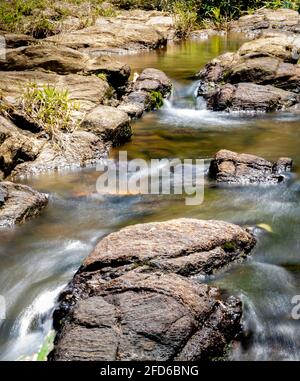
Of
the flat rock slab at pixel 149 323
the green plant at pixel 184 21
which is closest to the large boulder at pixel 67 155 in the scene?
the flat rock slab at pixel 149 323

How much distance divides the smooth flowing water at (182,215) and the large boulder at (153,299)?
25 centimetres

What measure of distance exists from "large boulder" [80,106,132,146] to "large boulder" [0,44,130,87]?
2730 mm

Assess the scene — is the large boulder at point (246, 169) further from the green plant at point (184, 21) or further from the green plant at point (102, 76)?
the green plant at point (184, 21)

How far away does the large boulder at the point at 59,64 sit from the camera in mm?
11844

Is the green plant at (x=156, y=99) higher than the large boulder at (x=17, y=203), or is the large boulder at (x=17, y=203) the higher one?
the green plant at (x=156, y=99)

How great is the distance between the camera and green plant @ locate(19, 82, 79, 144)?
29.5ft

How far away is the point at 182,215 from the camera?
249 inches

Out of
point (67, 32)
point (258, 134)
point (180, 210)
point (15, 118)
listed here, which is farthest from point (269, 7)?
point (180, 210)

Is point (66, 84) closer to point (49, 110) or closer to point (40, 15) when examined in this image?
point (49, 110)

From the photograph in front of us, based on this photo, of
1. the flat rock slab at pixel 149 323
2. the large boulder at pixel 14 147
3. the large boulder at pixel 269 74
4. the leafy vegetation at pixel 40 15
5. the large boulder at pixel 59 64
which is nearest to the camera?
the flat rock slab at pixel 149 323

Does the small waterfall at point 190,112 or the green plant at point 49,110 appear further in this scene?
the small waterfall at point 190,112

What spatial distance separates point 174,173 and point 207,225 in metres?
2.77

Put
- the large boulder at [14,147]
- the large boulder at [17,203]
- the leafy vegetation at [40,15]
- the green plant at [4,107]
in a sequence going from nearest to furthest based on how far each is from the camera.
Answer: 1. the large boulder at [17,203]
2. the large boulder at [14,147]
3. the green plant at [4,107]
4. the leafy vegetation at [40,15]

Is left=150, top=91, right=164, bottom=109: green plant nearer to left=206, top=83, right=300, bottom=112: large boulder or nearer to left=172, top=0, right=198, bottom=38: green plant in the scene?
left=206, top=83, right=300, bottom=112: large boulder
